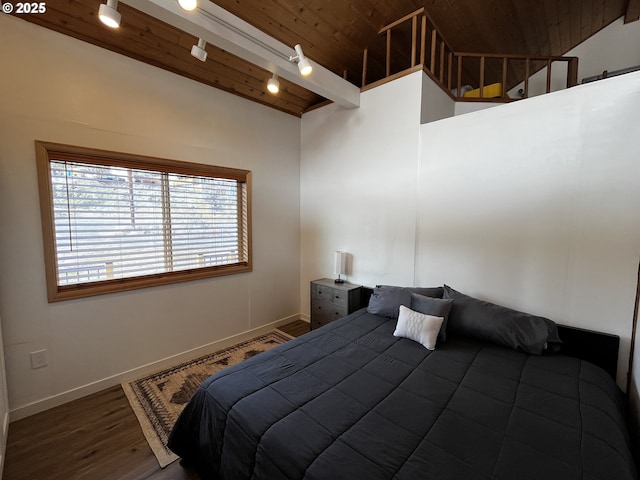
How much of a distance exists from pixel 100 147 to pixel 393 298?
109 inches

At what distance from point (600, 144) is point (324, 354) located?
7.81 feet

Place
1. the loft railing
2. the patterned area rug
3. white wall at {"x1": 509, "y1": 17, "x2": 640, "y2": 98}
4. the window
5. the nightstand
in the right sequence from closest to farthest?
the patterned area rug, the window, the loft railing, the nightstand, white wall at {"x1": 509, "y1": 17, "x2": 640, "y2": 98}

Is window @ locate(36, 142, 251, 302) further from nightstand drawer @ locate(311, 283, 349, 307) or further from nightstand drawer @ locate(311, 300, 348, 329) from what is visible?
nightstand drawer @ locate(311, 300, 348, 329)

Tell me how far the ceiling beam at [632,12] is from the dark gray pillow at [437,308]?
→ 14.8ft

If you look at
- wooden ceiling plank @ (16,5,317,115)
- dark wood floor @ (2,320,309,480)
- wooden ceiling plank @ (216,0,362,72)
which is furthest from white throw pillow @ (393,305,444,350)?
wooden ceiling plank @ (16,5,317,115)

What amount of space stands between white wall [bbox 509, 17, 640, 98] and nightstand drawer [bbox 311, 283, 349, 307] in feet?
14.5

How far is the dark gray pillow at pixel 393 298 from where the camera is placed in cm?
241

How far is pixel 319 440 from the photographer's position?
113cm

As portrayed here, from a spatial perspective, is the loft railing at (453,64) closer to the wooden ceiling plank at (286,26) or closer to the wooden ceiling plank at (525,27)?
the wooden ceiling plank at (525,27)

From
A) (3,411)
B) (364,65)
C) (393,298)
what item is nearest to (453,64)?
(364,65)

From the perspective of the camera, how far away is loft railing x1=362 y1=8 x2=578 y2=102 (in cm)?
264

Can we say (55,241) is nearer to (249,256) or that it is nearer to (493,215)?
(249,256)

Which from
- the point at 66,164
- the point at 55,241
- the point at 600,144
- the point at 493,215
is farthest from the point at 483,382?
the point at 66,164

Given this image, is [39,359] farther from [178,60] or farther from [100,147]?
[178,60]
